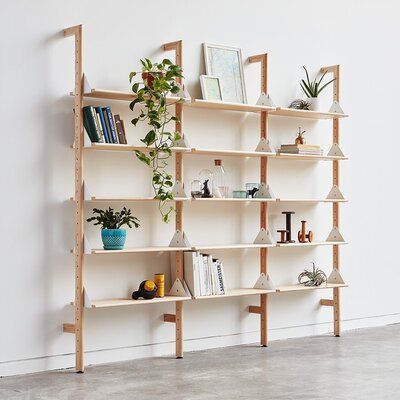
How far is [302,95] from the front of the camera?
666 centimetres

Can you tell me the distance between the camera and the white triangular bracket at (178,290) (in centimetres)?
561

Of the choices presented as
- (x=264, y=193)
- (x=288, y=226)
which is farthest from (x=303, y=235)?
(x=264, y=193)

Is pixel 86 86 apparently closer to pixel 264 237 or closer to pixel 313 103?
pixel 264 237

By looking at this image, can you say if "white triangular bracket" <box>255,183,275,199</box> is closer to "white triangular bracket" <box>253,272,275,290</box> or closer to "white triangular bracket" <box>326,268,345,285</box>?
"white triangular bracket" <box>253,272,275,290</box>

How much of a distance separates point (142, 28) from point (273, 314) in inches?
94.2

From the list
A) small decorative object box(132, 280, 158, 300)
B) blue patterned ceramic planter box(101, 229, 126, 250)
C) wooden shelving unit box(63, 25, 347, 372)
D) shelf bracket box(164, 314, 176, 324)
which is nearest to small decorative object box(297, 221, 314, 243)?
wooden shelving unit box(63, 25, 347, 372)

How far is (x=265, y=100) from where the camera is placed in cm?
612

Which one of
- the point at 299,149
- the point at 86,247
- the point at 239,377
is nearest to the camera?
the point at 239,377

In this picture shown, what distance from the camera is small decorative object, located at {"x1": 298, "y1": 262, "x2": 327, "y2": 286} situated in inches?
254

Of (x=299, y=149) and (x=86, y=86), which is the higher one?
(x=86, y=86)

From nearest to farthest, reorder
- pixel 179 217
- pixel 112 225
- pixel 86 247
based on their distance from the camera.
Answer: pixel 86 247 < pixel 112 225 < pixel 179 217

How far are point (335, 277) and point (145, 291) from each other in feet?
6.17

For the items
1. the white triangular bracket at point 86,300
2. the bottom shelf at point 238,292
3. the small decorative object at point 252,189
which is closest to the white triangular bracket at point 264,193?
the small decorative object at point 252,189

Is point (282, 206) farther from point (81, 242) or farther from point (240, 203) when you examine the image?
point (81, 242)
